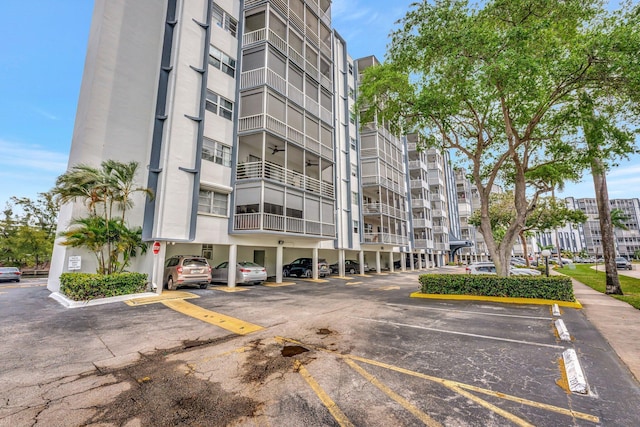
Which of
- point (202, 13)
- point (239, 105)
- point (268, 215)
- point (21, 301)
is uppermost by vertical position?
point (202, 13)

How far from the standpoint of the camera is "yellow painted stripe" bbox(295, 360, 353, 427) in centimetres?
299

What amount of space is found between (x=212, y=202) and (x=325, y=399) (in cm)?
1324

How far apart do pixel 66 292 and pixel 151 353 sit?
885cm

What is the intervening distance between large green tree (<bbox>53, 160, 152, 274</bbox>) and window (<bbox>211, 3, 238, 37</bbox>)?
33.5ft

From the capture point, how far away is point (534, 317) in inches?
312

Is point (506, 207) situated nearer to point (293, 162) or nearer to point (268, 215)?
point (293, 162)

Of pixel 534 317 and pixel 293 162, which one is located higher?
pixel 293 162

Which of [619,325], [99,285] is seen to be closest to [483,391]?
[619,325]

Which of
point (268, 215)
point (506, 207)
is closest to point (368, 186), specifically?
point (268, 215)

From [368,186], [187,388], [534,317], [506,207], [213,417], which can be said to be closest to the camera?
[213,417]

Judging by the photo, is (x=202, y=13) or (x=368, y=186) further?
(x=368, y=186)

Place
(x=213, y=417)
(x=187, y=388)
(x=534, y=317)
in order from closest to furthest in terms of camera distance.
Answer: (x=213, y=417), (x=187, y=388), (x=534, y=317)

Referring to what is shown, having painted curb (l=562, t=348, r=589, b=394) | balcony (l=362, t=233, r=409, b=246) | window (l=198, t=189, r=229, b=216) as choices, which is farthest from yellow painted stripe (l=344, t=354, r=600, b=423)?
balcony (l=362, t=233, r=409, b=246)

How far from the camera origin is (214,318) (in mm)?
7828
